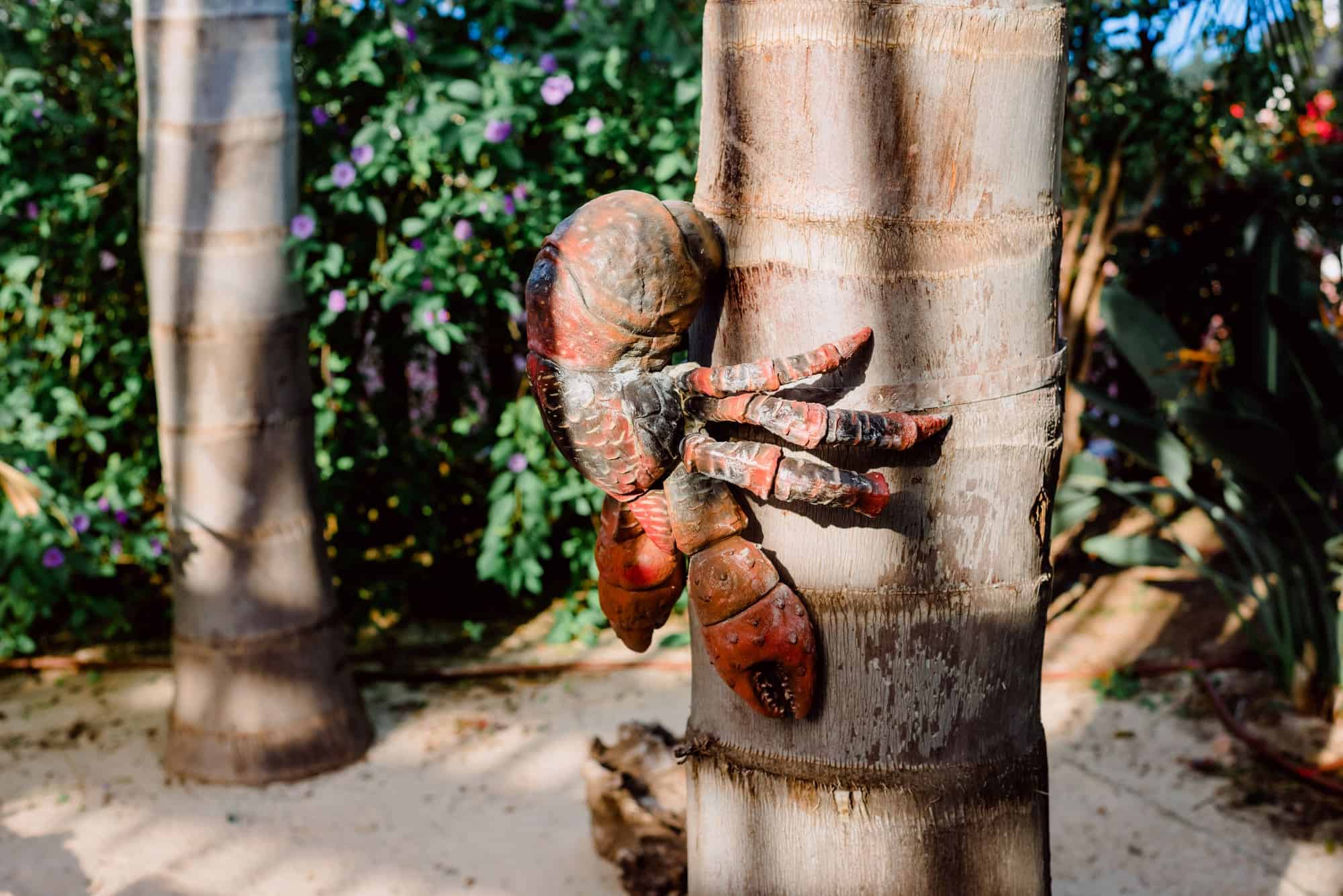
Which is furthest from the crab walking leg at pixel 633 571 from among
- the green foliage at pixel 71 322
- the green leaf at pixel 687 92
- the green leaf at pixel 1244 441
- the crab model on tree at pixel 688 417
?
the green foliage at pixel 71 322

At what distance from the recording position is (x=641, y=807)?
2.96 m

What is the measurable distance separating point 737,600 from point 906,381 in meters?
0.29

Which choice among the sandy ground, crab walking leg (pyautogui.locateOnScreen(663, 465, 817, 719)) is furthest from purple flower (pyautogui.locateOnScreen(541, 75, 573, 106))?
crab walking leg (pyautogui.locateOnScreen(663, 465, 817, 719))

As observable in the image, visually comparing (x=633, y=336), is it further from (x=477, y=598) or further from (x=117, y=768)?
(x=477, y=598)

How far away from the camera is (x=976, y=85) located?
123 cm

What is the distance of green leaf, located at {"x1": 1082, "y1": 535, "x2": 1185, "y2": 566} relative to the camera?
3.90 meters

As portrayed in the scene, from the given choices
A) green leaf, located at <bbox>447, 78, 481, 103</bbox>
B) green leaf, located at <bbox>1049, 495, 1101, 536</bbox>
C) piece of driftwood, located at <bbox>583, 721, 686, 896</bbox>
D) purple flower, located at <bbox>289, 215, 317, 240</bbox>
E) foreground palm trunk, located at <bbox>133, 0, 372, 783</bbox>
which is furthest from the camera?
green leaf, located at <bbox>1049, 495, 1101, 536</bbox>

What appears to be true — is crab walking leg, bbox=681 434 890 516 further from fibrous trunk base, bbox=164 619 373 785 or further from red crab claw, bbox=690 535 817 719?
fibrous trunk base, bbox=164 619 373 785

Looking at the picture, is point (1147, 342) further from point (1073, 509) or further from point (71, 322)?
point (71, 322)

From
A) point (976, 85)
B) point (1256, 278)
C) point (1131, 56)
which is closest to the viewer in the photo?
point (976, 85)

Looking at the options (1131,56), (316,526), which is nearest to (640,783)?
(316,526)

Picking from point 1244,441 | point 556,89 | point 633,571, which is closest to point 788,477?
point 633,571

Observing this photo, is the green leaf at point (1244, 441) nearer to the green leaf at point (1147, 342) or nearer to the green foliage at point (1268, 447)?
the green foliage at point (1268, 447)

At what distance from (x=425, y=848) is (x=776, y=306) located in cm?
234
